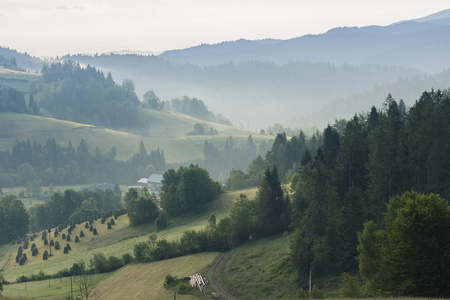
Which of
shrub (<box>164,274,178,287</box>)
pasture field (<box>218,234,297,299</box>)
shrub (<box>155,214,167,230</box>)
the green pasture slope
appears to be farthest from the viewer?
shrub (<box>155,214,167,230</box>)

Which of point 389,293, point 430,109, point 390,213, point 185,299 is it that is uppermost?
point 430,109

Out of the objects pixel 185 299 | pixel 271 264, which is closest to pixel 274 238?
pixel 271 264

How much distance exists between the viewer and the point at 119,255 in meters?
89.5

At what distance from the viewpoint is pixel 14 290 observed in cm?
7312

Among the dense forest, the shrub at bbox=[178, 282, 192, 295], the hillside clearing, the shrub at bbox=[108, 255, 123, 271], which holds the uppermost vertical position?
the dense forest

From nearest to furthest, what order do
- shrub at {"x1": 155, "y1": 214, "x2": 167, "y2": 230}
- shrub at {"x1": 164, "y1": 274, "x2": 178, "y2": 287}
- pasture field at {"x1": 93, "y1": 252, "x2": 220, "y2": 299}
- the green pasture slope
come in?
1. pasture field at {"x1": 93, "y1": 252, "x2": 220, "y2": 299}
2. shrub at {"x1": 164, "y1": 274, "x2": 178, "y2": 287}
3. the green pasture slope
4. shrub at {"x1": 155, "y1": 214, "x2": 167, "y2": 230}

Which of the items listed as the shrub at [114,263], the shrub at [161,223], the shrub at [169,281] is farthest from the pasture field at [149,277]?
the shrub at [161,223]

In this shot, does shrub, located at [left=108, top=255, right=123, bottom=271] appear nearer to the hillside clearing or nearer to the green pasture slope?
the green pasture slope

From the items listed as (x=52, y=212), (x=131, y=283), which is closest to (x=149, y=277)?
(x=131, y=283)

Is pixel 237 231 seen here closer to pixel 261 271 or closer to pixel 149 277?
pixel 149 277

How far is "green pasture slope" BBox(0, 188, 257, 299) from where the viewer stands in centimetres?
6962

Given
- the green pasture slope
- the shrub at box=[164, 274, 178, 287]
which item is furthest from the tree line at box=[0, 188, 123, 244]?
the shrub at box=[164, 274, 178, 287]

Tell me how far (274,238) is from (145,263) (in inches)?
774

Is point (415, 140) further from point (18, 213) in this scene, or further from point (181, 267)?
point (18, 213)
